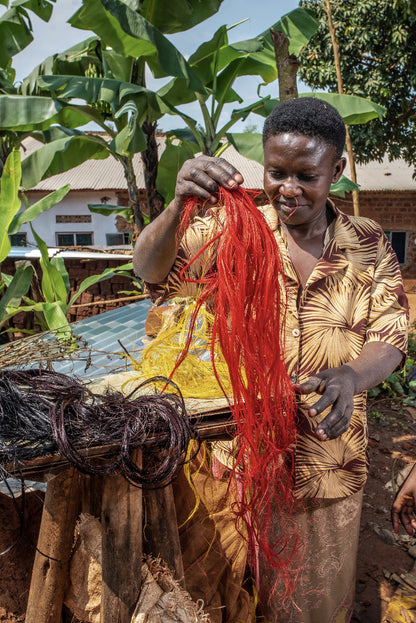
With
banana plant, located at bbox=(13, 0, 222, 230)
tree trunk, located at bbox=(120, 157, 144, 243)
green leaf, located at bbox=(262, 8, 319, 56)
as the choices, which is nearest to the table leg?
banana plant, located at bbox=(13, 0, 222, 230)

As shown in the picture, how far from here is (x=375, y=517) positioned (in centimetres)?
388

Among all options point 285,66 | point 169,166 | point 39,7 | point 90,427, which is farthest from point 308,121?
point 39,7

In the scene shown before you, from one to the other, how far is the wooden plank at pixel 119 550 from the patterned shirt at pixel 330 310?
65cm

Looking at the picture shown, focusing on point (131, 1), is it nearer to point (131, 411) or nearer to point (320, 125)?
point (320, 125)

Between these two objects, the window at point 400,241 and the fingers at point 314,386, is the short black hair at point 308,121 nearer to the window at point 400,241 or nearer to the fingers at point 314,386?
the fingers at point 314,386

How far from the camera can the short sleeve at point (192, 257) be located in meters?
1.65

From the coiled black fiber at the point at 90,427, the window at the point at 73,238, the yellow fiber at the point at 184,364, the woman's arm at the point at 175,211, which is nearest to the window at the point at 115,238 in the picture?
the window at the point at 73,238

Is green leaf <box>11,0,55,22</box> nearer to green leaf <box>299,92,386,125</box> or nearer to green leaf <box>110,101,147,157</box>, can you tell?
green leaf <box>110,101,147,157</box>

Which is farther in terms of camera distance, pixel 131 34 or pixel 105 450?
pixel 131 34

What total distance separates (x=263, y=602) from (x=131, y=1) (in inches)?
193

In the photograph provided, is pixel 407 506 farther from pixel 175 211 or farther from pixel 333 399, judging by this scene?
pixel 175 211

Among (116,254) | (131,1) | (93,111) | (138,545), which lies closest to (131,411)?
(138,545)

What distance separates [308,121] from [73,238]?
16.4 metres

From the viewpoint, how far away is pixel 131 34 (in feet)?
13.1
